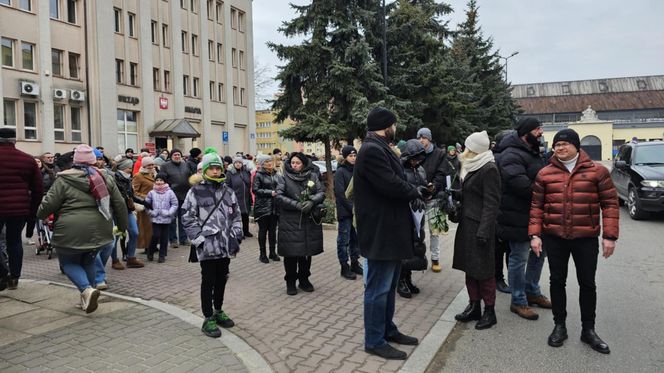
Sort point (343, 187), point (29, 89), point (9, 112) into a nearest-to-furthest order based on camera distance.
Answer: point (343, 187)
point (9, 112)
point (29, 89)

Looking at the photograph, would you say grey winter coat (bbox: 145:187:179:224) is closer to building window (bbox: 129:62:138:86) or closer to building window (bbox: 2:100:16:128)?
building window (bbox: 2:100:16:128)

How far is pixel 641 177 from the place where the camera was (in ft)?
40.1

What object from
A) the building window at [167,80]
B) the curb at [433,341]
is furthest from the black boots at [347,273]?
the building window at [167,80]

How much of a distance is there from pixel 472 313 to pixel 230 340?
2.50 meters

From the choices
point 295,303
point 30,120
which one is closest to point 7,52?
point 30,120

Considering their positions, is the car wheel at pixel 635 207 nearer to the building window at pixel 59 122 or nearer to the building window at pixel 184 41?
the building window at pixel 59 122

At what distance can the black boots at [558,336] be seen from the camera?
4578mm

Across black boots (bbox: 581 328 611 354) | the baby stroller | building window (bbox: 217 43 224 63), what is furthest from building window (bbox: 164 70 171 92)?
black boots (bbox: 581 328 611 354)

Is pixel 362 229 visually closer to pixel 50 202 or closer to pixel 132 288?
pixel 50 202

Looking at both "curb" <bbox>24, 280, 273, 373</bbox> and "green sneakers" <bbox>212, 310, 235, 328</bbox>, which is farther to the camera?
"green sneakers" <bbox>212, 310, 235, 328</bbox>

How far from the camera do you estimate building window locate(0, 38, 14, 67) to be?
24109 mm

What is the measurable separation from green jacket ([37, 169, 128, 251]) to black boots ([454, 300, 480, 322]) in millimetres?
3958

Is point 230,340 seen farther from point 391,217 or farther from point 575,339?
point 575,339

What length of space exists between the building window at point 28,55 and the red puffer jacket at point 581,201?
27316mm
